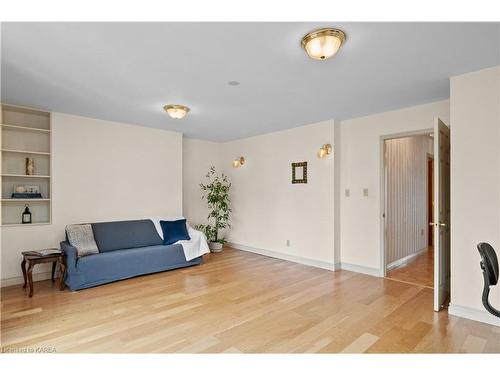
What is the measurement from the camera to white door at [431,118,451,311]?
111 inches

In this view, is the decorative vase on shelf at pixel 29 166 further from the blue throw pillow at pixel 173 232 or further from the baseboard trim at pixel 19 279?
the blue throw pillow at pixel 173 232

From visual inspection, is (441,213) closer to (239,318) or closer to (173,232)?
(239,318)

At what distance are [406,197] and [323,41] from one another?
423 centimetres

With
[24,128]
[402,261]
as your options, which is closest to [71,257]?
[24,128]

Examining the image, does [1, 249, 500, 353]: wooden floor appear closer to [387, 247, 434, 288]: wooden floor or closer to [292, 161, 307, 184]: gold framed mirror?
[387, 247, 434, 288]: wooden floor

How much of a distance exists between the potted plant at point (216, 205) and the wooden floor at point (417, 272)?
11.1 feet

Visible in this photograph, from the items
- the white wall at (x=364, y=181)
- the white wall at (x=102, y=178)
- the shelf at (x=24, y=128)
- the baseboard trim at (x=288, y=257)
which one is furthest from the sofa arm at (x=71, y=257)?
the white wall at (x=364, y=181)

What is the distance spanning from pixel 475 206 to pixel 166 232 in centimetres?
423

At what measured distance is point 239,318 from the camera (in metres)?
2.72

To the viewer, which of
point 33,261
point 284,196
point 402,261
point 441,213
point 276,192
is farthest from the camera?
point 276,192

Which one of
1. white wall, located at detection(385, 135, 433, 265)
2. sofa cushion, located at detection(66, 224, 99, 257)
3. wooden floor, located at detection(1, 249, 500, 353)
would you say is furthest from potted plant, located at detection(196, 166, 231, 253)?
white wall, located at detection(385, 135, 433, 265)
